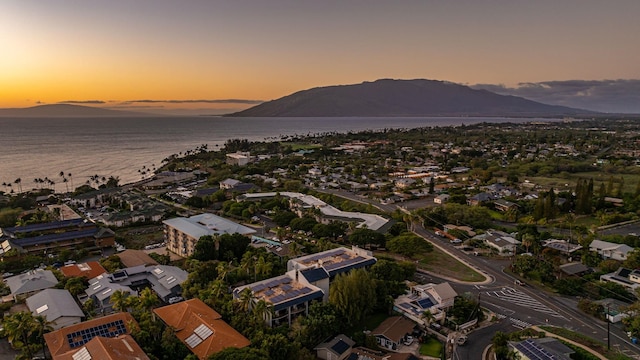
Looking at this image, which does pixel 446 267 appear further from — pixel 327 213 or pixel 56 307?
pixel 56 307

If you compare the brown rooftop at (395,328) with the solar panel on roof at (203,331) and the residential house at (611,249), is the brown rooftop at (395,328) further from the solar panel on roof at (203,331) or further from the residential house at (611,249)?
the residential house at (611,249)

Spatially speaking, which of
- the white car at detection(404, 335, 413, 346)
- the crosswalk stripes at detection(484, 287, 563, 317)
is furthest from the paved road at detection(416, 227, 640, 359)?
the white car at detection(404, 335, 413, 346)


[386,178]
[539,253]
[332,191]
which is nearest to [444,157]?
[386,178]

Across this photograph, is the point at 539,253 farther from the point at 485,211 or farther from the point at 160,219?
the point at 160,219

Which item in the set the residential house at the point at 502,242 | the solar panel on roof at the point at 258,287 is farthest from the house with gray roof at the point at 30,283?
the residential house at the point at 502,242

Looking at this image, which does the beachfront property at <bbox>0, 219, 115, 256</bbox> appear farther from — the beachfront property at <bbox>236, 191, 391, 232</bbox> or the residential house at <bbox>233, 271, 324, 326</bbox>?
the residential house at <bbox>233, 271, 324, 326</bbox>
